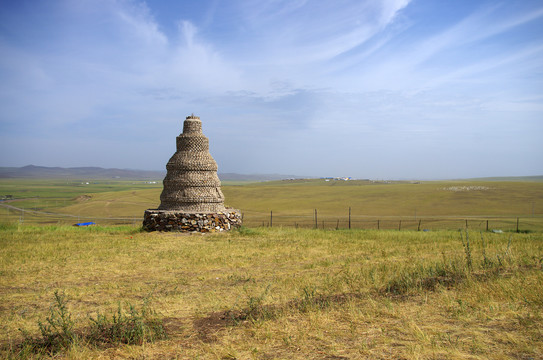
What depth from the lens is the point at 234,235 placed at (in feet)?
53.1

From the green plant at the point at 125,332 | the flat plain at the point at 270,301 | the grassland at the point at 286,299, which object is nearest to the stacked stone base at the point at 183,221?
the flat plain at the point at 270,301

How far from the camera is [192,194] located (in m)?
17.3

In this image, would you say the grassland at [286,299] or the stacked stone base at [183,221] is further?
the stacked stone base at [183,221]

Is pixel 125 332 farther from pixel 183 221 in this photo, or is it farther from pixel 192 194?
pixel 192 194

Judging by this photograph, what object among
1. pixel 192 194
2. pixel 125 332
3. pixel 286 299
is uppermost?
pixel 192 194

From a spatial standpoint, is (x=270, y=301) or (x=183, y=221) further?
(x=183, y=221)

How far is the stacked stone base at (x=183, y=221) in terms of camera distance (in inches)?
653

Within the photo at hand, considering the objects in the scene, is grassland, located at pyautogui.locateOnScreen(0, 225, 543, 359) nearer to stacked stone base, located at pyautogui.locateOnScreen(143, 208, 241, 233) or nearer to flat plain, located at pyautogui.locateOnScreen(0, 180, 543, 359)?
flat plain, located at pyautogui.locateOnScreen(0, 180, 543, 359)

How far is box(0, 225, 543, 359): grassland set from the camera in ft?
15.1

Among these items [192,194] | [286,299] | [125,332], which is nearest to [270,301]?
[286,299]

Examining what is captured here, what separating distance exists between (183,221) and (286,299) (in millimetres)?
10650

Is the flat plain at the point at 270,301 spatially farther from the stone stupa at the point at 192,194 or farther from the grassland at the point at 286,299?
the stone stupa at the point at 192,194

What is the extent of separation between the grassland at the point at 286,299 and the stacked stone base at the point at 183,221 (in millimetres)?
3638

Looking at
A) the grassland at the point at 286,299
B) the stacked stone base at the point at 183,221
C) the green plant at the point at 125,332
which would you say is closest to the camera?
the grassland at the point at 286,299
